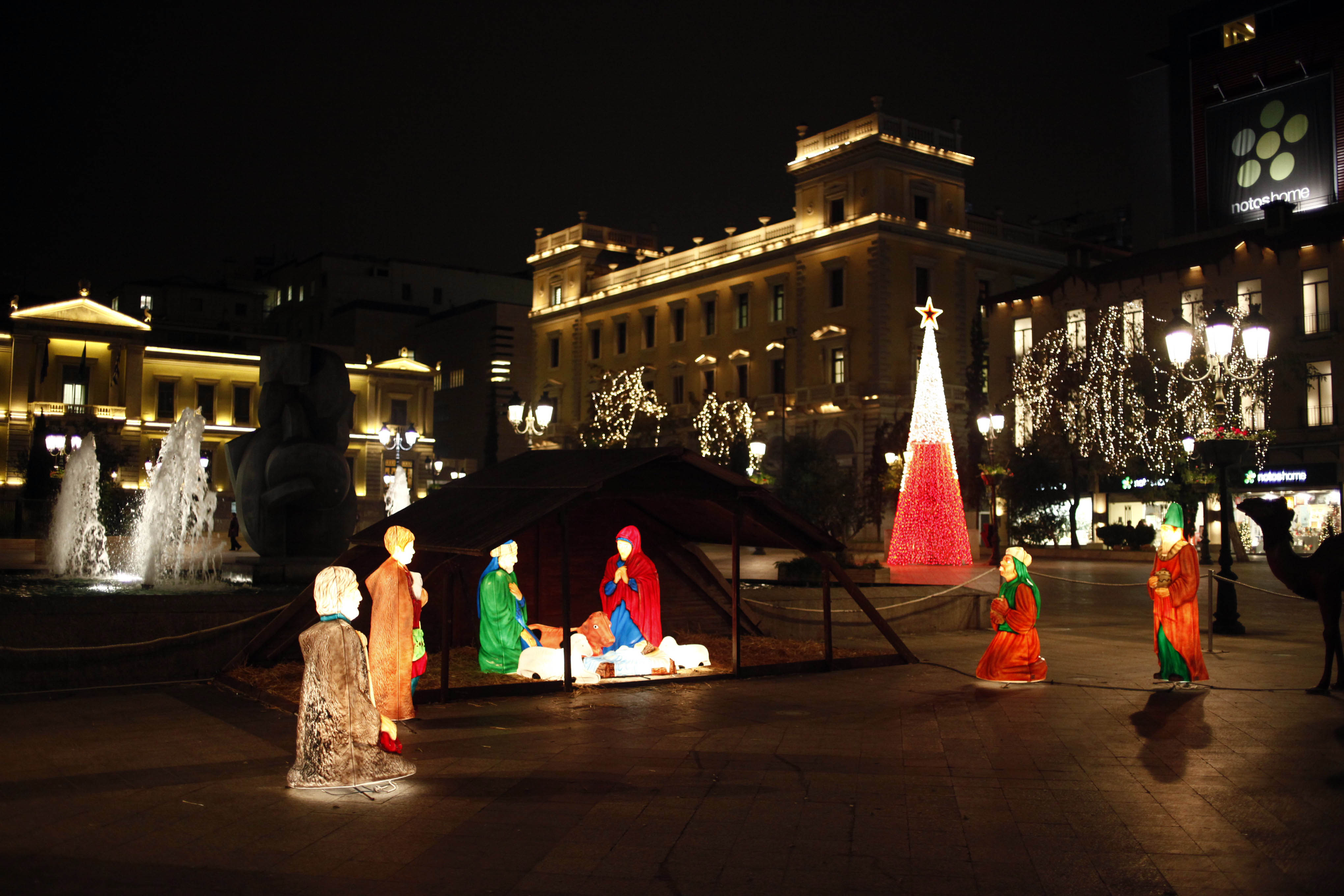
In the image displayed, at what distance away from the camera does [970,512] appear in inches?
1823

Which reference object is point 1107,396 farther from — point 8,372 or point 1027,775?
point 8,372

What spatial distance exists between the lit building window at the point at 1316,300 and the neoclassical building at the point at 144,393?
128ft

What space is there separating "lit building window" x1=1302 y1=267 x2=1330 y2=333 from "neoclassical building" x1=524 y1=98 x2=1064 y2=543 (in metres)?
13.9

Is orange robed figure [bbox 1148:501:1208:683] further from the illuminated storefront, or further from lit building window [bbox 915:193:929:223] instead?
lit building window [bbox 915:193:929:223]

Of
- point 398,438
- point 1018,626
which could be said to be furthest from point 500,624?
point 398,438

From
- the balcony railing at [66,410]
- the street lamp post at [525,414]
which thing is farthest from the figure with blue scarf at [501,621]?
the balcony railing at [66,410]

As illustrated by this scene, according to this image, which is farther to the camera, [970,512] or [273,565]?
[970,512]

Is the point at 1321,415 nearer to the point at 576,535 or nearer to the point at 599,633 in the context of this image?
the point at 576,535

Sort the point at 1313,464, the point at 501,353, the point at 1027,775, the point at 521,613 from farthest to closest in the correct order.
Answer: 1. the point at 501,353
2. the point at 1313,464
3. the point at 521,613
4. the point at 1027,775

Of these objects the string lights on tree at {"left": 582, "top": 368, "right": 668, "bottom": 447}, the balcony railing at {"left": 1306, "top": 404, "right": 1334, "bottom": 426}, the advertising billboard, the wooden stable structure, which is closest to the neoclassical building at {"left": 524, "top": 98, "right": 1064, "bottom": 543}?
the string lights on tree at {"left": 582, "top": 368, "right": 668, "bottom": 447}

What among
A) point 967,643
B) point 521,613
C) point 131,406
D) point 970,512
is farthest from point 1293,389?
point 131,406

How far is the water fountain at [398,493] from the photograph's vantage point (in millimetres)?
40625

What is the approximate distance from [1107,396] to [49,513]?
1257 inches

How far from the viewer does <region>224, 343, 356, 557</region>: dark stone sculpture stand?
14.7 m
